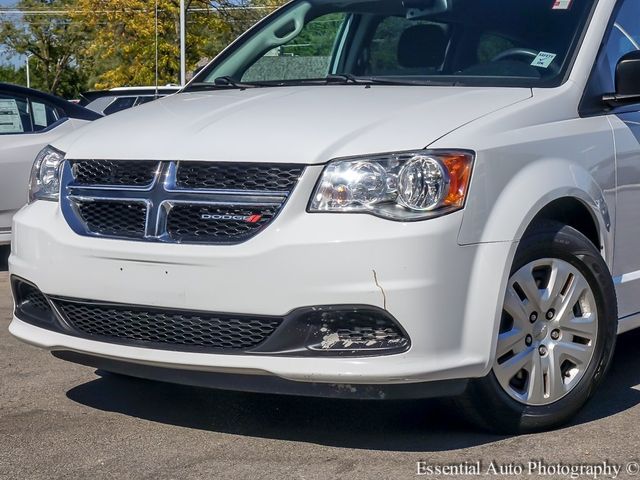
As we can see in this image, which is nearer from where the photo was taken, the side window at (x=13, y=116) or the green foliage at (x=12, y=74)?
the side window at (x=13, y=116)

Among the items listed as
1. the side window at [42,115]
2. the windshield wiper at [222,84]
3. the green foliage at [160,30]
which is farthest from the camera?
the green foliage at [160,30]

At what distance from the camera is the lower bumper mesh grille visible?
4.03 meters

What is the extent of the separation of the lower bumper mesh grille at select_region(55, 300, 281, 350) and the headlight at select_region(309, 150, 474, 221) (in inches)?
18.9

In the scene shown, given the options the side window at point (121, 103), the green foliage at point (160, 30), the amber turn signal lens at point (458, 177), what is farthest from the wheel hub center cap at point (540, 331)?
the green foliage at point (160, 30)

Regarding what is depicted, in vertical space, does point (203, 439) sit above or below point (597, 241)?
below

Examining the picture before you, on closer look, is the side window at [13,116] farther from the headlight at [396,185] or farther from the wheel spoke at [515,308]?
the wheel spoke at [515,308]

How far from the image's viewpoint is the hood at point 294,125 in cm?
401

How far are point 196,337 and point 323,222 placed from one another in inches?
25.7

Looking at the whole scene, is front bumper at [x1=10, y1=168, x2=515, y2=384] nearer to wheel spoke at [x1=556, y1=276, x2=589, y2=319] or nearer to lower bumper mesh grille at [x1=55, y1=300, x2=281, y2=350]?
lower bumper mesh grille at [x1=55, y1=300, x2=281, y2=350]

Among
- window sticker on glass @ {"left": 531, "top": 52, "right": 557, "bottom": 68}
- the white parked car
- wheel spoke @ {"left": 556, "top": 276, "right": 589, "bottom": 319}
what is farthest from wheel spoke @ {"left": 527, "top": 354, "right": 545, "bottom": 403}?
the white parked car

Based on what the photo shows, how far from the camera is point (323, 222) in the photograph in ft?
12.7

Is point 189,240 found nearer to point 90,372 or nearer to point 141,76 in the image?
point 90,372

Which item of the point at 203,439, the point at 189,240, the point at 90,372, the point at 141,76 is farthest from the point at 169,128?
the point at 141,76

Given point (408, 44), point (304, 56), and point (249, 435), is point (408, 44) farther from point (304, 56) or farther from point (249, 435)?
point (249, 435)
